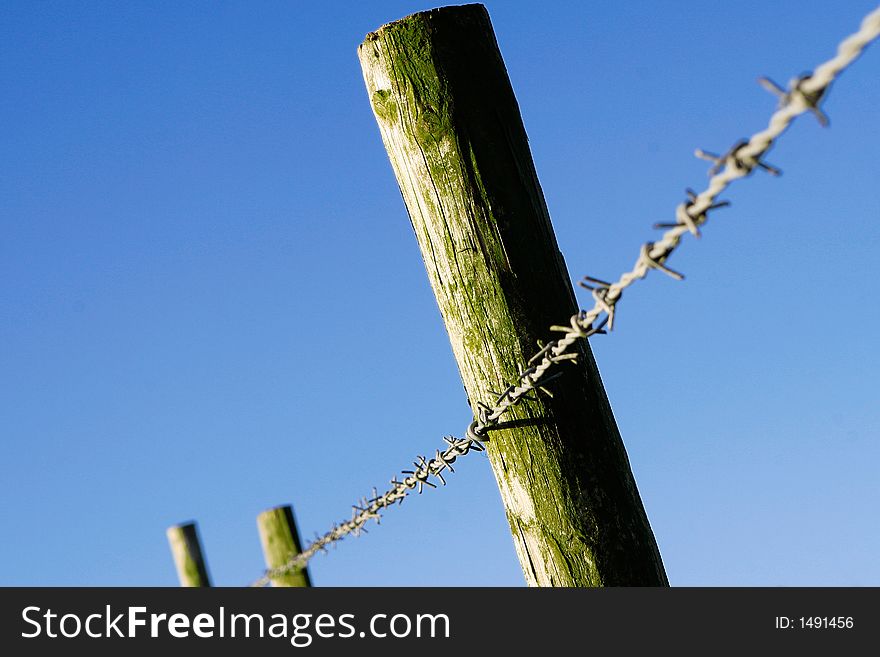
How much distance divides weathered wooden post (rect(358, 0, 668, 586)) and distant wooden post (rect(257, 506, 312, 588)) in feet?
10.7

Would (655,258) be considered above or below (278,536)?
below

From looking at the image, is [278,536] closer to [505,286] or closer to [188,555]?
[188,555]

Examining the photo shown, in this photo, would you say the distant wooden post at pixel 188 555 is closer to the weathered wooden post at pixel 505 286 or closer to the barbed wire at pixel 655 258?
the barbed wire at pixel 655 258

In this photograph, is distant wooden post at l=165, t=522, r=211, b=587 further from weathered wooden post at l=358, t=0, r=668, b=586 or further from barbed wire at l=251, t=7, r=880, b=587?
weathered wooden post at l=358, t=0, r=668, b=586

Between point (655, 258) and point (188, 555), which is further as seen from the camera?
point (188, 555)

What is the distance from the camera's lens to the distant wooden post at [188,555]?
6102mm

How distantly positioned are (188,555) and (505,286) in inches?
179

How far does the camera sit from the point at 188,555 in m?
6.16

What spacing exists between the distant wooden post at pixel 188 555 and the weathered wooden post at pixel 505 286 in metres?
4.20

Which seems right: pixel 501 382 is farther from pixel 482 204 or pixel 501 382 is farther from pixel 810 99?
pixel 810 99

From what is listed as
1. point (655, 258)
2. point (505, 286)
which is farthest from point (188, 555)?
point (655, 258)

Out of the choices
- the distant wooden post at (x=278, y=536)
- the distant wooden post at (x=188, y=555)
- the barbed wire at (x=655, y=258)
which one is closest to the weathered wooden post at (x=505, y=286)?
the barbed wire at (x=655, y=258)
